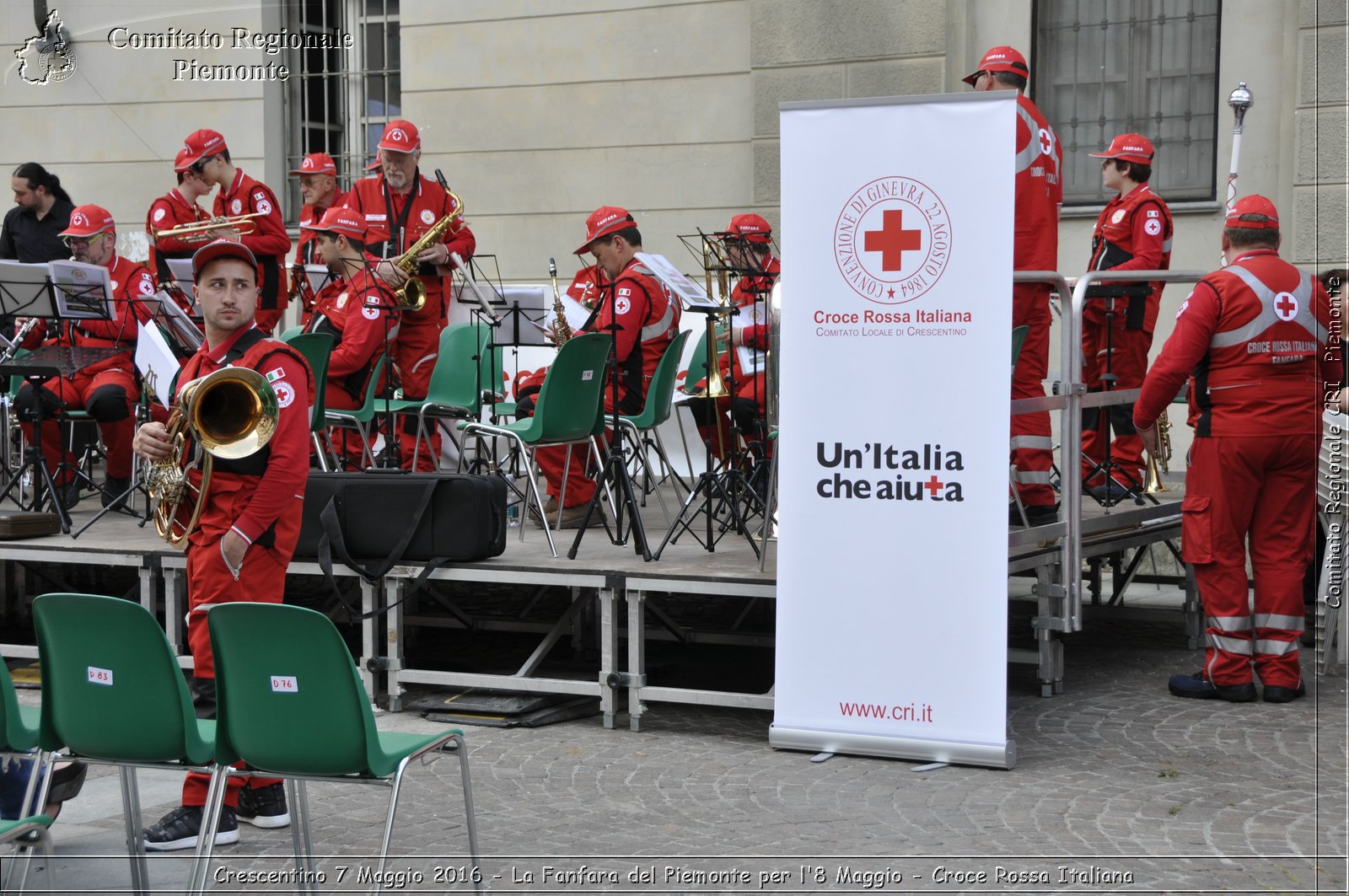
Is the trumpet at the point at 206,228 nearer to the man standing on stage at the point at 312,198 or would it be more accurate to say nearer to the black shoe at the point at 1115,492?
the man standing on stage at the point at 312,198

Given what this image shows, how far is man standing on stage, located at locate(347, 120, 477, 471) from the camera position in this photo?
30.9 feet

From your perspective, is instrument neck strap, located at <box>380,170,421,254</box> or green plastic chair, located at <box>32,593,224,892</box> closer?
green plastic chair, located at <box>32,593,224,892</box>

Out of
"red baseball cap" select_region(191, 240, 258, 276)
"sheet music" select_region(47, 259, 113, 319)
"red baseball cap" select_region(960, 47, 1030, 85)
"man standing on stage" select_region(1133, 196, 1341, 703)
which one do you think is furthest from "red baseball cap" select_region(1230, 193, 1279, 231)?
"sheet music" select_region(47, 259, 113, 319)

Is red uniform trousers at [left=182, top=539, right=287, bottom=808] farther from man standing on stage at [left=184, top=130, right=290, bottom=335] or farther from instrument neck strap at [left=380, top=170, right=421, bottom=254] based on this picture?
man standing on stage at [left=184, top=130, right=290, bottom=335]

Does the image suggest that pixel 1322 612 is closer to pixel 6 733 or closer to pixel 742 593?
pixel 742 593

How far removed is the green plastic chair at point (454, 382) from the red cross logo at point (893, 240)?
3.61m

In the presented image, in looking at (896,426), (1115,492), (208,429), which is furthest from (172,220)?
(1115,492)

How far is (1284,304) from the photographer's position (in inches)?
271

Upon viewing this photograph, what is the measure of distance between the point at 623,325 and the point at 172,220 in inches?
133

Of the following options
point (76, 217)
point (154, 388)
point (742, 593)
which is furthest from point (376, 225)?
point (742, 593)

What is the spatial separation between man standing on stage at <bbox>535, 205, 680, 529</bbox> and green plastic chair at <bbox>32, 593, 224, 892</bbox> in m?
4.08

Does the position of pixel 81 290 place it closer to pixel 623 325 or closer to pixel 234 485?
pixel 623 325

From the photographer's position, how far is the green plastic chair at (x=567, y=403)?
771cm

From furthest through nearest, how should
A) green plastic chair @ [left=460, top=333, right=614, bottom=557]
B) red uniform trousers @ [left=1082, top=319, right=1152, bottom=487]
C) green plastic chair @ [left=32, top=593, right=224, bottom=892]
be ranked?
1. red uniform trousers @ [left=1082, top=319, right=1152, bottom=487]
2. green plastic chair @ [left=460, top=333, right=614, bottom=557]
3. green plastic chair @ [left=32, top=593, right=224, bottom=892]
